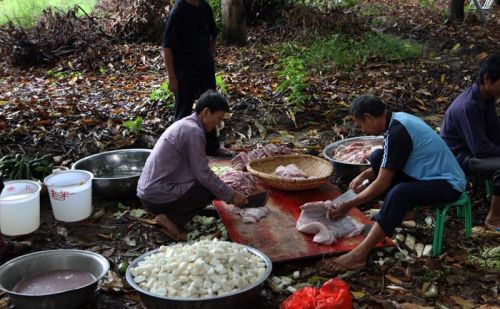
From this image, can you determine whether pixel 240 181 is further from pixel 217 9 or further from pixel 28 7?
pixel 28 7

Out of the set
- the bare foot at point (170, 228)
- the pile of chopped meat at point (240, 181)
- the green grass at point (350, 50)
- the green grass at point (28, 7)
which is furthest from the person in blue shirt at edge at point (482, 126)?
the green grass at point (28, 7)

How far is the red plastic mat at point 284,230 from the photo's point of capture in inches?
161

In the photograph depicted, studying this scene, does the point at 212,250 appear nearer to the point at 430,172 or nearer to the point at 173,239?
the point at 173,239

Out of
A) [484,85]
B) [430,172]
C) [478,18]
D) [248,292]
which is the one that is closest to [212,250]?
[248,292]

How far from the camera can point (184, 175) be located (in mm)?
4391

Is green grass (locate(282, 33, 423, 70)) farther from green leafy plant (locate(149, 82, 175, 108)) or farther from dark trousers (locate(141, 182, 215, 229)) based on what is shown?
dark trousers (locate(141, 182, 215, 229))

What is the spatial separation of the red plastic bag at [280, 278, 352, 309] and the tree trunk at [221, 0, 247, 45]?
8534 millimetres

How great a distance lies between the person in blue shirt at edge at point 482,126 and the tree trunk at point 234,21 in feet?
23.3

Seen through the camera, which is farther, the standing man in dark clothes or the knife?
the standing man in dark clothes

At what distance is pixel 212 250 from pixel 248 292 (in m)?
0.42

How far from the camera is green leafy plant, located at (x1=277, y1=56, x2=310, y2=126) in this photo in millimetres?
7286

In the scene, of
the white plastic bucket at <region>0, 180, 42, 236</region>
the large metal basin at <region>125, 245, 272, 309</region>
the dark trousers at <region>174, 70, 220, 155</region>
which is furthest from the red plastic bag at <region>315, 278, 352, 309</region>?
the dark trousers at <region>174, 70, 220, 155</region>

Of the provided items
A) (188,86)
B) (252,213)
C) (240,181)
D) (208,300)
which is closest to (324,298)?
(208,300)

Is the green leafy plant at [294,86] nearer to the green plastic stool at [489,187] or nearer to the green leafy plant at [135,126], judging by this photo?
the green leafy plant at [135,126]
